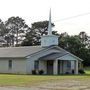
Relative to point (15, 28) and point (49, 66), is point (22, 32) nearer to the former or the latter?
point (15, 28)

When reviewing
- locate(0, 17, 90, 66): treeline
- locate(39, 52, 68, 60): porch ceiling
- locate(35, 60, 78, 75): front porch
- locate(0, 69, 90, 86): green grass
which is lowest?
locate(0, 69, 90, 86): green grass

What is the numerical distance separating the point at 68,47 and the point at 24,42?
15140 mm

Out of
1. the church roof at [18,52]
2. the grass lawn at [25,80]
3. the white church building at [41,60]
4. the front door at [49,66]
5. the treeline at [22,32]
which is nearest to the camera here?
the grass lawn at [25,80]

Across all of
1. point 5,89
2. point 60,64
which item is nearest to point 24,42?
point 60,64

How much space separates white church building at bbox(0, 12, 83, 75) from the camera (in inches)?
1929

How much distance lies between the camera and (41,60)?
50656mm

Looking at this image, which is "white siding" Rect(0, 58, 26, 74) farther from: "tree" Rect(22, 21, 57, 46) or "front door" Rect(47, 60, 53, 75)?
"tree" Rect(22, 21, 57, 46)

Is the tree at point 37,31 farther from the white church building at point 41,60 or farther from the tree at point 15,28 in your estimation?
the white church building at point 41,60

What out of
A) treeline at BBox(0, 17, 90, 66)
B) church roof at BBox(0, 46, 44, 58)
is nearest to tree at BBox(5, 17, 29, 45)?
treeline at BBox(0, 17, 90, 66)

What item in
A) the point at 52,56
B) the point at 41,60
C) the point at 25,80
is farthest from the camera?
the point at 52,56

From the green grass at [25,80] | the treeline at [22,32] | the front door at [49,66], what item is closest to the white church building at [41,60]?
the front door at [49,66]

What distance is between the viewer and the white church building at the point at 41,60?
49.0 meters

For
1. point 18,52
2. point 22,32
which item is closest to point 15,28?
point 22,32

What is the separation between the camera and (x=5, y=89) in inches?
879
